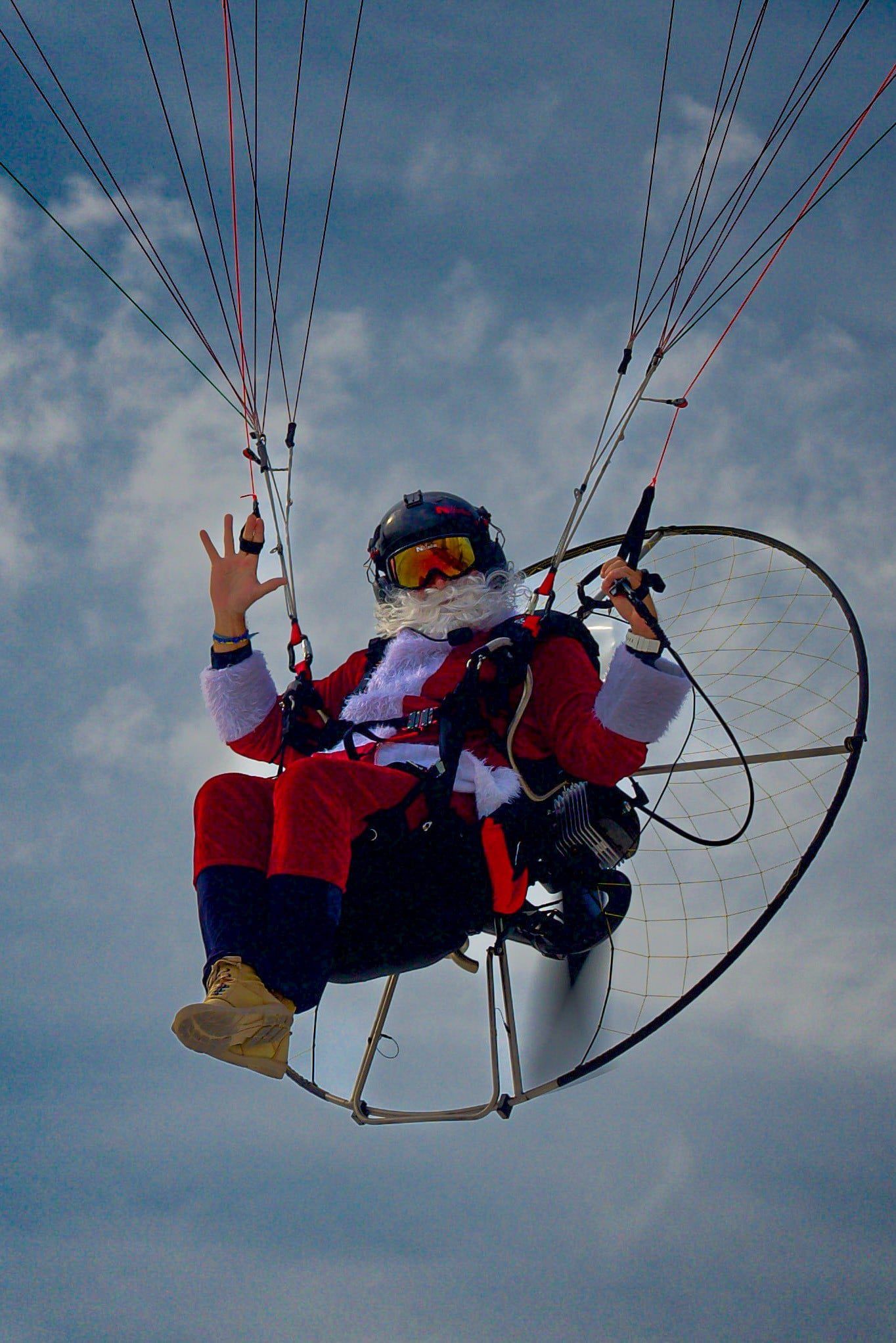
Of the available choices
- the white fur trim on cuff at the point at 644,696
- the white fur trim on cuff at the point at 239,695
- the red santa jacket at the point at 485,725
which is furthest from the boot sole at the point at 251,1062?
the white fur trim on cuff at the point at 239,695

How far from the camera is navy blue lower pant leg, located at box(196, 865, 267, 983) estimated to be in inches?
138

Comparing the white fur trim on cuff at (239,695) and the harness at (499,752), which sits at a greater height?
the white fur trim on cuff at (239,695)

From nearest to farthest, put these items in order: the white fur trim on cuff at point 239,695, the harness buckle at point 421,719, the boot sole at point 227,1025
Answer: the boot sole at point 227,1025, the harness buckle at point 421,719, the white fur trim on cuff at point 239,695

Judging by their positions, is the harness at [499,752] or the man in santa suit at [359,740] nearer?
the man in santa suit at [359,740]

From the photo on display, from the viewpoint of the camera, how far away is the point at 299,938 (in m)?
3.47

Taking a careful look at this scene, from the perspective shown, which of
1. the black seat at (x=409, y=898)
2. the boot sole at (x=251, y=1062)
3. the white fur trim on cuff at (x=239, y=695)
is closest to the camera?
the boot sole at (x=251, y=1062)

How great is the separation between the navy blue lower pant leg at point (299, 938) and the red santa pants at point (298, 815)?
4 cm

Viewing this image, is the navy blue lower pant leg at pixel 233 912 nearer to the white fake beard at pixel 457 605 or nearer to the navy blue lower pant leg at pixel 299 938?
the navy blue lower pant leg at pixel 299 938

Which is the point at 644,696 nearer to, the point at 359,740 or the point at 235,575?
the point at 359,740

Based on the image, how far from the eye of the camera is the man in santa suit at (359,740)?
346 centimetres


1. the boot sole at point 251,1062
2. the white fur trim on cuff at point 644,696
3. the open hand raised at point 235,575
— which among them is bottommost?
the boot sole at point 251,1062

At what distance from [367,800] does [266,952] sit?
62 cm

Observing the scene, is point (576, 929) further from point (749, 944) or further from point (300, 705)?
point (300, 705)

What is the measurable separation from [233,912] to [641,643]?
5.25 ft
